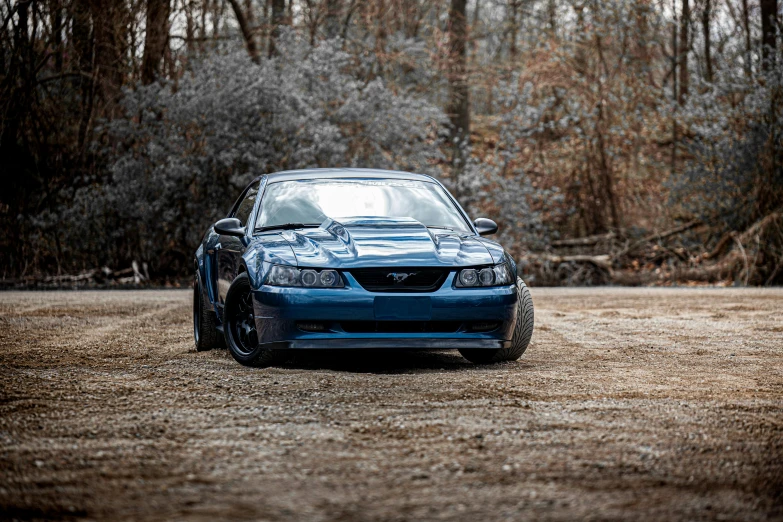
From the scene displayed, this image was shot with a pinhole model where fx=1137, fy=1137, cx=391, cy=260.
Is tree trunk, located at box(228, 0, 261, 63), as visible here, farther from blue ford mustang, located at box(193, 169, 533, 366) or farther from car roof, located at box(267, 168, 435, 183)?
blue ford mustang, located at box(193, 169, 533, 366)

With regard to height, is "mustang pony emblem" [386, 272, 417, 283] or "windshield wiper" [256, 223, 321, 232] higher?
"windshield wiper" [256, 223, 321, 232]

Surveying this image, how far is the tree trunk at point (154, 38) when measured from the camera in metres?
21.5

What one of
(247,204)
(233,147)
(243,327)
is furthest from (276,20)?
(243,327)

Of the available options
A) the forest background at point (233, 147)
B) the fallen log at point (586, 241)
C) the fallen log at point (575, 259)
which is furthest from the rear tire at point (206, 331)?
the fallen log at point (586, 241)

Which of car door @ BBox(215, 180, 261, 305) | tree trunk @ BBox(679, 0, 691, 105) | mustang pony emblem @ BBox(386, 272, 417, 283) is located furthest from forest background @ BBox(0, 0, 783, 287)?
mustang pony emblem @ BBox(386, 272, 417, 283)

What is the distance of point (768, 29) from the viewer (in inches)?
967

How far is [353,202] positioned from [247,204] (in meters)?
1.16

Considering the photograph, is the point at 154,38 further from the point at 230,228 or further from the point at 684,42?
the point at 684,42

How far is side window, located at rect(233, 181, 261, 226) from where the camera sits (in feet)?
30.5

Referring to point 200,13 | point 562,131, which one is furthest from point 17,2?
point 562,131

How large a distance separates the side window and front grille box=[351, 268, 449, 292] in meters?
1.91

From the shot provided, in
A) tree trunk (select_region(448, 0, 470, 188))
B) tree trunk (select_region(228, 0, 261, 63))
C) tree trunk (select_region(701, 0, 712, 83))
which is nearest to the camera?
tree trunk (select_region(228, 0, 261, 63))

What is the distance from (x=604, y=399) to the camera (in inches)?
249

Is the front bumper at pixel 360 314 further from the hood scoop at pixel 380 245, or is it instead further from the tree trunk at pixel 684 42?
the tree trunk at pixel 684 42
